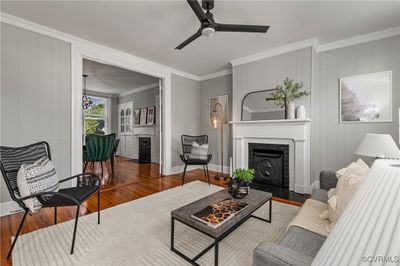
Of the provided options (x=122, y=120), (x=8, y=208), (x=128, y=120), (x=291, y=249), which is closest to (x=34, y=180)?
(x=8, y=208)

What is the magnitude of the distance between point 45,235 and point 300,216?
96.2 inches

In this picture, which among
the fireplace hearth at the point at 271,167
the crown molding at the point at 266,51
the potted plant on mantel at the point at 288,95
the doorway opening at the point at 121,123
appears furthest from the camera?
the doorway opening at the point at 121,123

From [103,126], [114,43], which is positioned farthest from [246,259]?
[103,126]

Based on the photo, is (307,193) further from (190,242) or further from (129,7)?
(129,7)

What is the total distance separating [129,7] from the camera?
90.7 inches

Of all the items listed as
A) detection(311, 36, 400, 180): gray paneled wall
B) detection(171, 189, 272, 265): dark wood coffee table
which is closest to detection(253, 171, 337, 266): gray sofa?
detection(171, 189, 272, 265): dark wood coffee table

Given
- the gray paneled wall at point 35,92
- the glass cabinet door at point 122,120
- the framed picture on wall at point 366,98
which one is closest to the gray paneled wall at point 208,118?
the framed picture on wall at point 366,98

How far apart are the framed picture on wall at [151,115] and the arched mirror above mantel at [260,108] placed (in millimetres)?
3087

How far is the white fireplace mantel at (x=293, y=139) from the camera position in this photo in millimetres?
3109

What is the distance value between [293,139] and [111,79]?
520 cm

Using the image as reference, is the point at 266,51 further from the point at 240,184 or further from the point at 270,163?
the point at 240,184

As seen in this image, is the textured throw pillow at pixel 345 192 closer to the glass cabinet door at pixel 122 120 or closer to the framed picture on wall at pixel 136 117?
the framed picture on wall at pixel 136 117

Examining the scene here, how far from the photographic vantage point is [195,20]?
255cm

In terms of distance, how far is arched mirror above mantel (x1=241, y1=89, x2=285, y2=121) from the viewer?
353 cm
